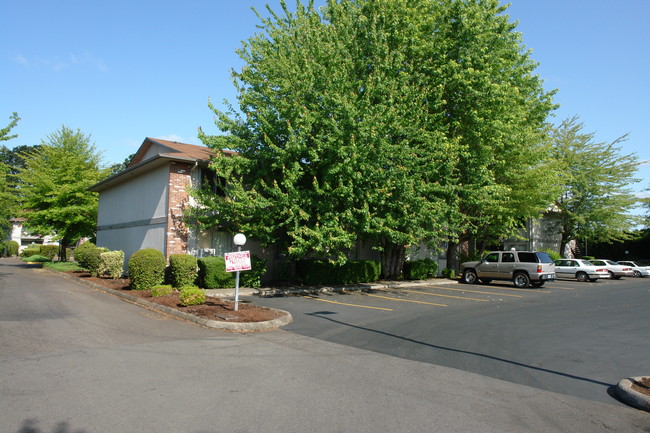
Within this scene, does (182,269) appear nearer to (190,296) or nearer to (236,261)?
(190,296)

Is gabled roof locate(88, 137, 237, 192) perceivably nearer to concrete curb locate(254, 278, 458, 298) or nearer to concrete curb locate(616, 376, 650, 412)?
concrete curb locate(254, 278, 458, 298)

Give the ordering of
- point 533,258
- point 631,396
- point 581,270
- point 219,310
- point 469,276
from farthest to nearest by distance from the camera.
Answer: point 581,270
point 469,276
point 533,258
point 219,310
point 631,396

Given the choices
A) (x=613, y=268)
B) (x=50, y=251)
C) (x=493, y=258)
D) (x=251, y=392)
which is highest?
(x=493, y=258)

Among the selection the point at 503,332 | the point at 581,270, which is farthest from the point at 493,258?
the point at 503,332

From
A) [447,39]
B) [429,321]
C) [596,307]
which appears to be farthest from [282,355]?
[447,39]

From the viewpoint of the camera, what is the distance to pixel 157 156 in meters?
16.9

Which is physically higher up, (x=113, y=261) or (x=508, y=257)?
(x=508, y=257)

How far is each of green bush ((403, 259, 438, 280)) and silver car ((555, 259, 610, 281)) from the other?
36.4 feet

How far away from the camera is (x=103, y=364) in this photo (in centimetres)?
645

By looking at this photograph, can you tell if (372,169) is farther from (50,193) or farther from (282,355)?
(50,193)

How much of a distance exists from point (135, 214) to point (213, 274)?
723 centimetres

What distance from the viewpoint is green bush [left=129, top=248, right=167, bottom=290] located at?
15133 mm

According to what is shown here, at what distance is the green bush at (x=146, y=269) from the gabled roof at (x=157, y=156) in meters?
4.05

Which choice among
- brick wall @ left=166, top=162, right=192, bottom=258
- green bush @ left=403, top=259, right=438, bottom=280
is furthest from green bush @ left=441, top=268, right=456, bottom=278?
brick wall @ left=166, top=162, right=192, bottom=258
